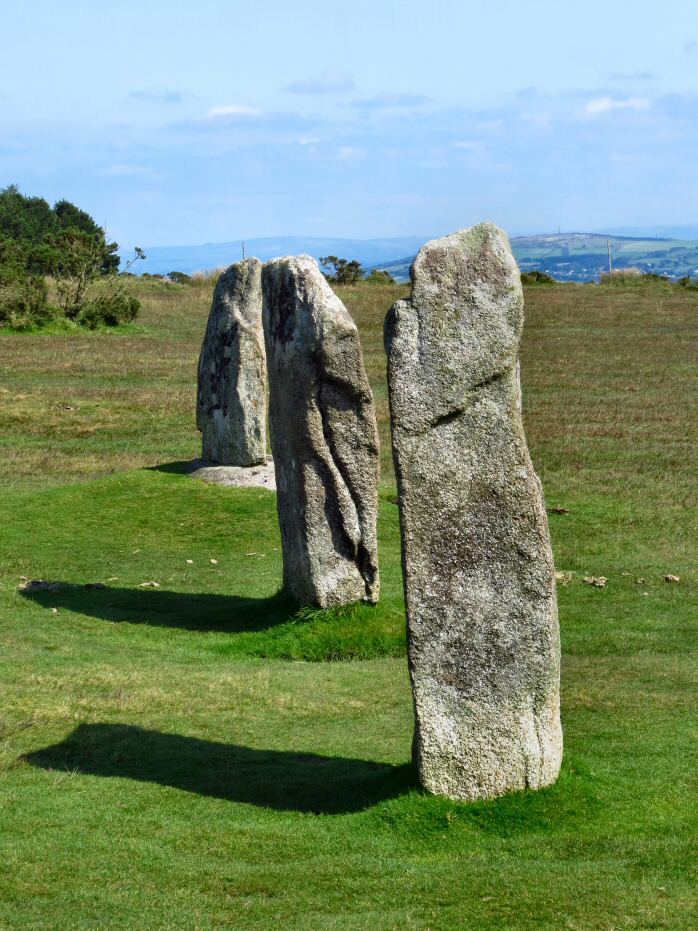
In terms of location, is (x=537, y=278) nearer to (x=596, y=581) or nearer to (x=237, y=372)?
(x=237, y=372)

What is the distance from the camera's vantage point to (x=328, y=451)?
15781mm

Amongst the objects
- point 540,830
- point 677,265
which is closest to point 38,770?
point 540,830

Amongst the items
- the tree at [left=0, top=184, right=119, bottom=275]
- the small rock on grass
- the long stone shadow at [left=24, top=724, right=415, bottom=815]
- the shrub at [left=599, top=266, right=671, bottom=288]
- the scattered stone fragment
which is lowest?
the scattered stone fragment

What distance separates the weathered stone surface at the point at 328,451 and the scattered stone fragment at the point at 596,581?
139 inches

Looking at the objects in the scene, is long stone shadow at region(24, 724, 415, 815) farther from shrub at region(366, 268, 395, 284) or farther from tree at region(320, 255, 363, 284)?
shrub at region(366, 268, 395, 284)

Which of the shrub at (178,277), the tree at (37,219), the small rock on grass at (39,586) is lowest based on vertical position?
the small rock on grass at (39,586)

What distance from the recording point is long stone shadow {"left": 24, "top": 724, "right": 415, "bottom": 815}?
9781 millimetres

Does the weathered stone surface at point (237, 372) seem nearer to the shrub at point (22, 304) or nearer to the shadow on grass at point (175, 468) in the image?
the shadow on grass at point (175, 468)

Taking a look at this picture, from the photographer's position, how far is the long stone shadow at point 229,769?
978cm

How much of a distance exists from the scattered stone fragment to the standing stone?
9060mm

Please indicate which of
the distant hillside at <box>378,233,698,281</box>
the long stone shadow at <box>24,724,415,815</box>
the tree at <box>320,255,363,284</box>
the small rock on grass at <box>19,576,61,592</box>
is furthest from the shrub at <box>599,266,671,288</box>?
the long stone shadow at <box>24,724,415,815</box>

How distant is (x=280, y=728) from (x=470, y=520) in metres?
4.13

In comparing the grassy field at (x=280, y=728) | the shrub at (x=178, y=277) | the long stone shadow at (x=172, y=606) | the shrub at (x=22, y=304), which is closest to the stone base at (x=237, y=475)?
the grassy field at (x=280, y=728)

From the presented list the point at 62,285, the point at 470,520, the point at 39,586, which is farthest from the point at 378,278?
the point at 470,520
